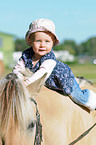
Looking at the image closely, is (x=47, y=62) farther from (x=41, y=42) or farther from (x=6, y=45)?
(x=6, y=45)

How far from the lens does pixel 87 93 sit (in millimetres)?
2693

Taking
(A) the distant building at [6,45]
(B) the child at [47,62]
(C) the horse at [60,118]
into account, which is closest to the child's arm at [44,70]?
(B) the child at [47,62]

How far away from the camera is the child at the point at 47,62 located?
2300 millimetres

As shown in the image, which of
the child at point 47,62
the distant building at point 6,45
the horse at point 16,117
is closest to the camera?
the horse at point 16,117

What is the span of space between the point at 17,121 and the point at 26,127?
0.10m

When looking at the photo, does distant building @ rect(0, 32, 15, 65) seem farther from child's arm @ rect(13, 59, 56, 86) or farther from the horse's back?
the horse's back

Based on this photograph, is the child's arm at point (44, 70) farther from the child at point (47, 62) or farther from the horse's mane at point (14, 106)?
the horse's mane at point (14, 106)

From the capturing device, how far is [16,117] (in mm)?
1913

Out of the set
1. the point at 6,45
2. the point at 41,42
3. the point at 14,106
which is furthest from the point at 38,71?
the point at 6,45

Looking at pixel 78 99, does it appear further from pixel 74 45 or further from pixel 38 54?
pixel 74 45

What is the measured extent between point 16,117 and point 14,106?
94 mm

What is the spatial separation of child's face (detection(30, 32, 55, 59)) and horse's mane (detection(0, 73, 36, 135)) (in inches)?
20.8

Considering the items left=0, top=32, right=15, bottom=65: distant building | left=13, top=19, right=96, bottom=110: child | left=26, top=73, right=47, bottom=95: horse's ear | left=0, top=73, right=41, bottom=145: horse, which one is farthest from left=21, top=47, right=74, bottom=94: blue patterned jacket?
left=0, top=32, right=15, bottom=65: distant building

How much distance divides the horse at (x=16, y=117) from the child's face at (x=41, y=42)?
53cm
